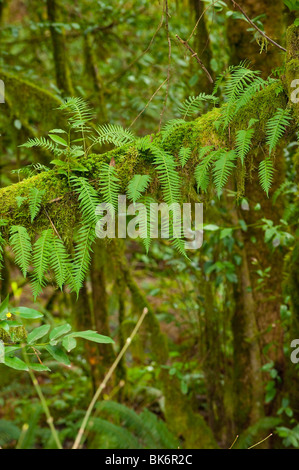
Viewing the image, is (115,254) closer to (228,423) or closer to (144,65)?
(228,423)

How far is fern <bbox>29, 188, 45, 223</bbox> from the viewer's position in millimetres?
1779

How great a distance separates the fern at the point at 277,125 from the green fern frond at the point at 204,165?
0.22 meters

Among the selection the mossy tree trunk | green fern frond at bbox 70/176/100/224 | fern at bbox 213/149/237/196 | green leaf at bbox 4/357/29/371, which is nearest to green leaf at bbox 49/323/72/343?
green leaf at bbox 4/357/29/371

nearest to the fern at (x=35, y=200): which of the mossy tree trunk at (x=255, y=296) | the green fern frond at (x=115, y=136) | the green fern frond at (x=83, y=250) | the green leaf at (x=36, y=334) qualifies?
the green fern frond at (x=83, y=250)

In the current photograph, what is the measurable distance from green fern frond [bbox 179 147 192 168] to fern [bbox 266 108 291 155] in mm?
313

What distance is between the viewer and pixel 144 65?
5113mm

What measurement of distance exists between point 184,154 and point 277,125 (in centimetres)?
→ 37

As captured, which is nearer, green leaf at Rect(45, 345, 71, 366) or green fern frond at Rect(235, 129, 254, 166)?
green leaf at Rect(45, 345, 71, 366)

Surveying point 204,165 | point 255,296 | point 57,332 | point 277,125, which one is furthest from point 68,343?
point 255,296

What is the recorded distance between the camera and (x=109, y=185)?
1.75 m

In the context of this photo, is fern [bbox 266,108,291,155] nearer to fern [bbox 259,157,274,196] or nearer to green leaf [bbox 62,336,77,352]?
fern [bbox 259,157,274,196]

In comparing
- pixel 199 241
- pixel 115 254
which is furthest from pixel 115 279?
pixel 199 241

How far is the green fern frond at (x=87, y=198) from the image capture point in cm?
173

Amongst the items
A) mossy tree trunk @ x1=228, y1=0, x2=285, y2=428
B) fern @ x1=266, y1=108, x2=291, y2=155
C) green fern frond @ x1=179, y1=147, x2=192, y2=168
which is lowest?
mossy tree trunk @ x1=228, y1=0, x2=285, y2=428
